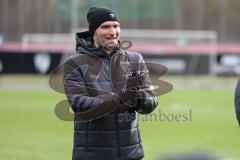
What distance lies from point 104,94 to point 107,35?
385 mm

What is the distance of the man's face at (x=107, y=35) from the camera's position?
4.21 meters

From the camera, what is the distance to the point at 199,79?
31.9 m

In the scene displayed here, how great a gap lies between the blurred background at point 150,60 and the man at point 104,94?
3.46 meters

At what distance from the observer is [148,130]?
45.6 feet

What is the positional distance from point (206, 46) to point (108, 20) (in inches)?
1254

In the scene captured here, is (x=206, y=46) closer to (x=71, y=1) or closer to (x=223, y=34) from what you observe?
(x=223, y=34)

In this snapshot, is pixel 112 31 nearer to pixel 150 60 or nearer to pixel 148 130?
pixel 148 130

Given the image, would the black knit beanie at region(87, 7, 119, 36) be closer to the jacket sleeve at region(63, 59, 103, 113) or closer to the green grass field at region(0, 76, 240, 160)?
the jacket sleeve at region(63, 59, 103, 113)

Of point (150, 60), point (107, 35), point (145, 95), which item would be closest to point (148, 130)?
point (150, 60)

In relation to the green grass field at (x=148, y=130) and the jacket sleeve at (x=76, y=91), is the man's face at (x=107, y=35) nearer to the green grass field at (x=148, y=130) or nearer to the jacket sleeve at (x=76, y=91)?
the jacket sleeve at (x=76, y=91)

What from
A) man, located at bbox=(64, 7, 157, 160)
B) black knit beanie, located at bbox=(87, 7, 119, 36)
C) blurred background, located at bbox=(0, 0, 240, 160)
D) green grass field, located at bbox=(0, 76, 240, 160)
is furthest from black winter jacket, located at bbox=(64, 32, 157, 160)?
green grass field, located at bbox=(0, 76, 240, 160)

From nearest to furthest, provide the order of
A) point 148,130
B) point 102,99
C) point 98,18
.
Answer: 1. point 102,99
2. point 98,18
3. point 148,130

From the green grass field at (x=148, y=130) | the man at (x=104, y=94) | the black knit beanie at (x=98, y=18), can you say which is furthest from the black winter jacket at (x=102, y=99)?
the green grass field at (x=148, y=130)

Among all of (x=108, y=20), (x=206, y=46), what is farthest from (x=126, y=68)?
(x=206, y=46)
